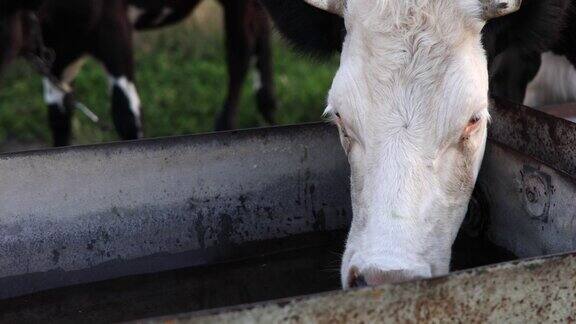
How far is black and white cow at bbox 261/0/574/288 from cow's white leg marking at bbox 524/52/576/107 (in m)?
1.39

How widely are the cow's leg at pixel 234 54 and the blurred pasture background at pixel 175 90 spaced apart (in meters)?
0.27

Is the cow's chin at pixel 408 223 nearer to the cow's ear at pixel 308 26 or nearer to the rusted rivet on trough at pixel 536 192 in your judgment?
the rusted rivet on trough at pixel 536 192

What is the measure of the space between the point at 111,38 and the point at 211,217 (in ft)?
6.24

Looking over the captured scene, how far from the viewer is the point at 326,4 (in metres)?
2.55

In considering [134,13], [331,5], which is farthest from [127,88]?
[331,5]

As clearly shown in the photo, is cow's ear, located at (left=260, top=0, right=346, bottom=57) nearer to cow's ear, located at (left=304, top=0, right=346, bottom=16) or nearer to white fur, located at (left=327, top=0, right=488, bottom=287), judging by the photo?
cow's ear, located at (left=304, top=0, right=346, bottom=16)

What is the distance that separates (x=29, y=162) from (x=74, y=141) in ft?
9.55

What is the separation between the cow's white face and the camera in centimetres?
228

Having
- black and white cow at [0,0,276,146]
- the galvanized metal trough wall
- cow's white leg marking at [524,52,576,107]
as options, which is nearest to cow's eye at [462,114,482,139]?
the galvanized metal trough wall

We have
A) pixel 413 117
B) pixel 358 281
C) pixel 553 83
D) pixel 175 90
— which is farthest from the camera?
pixel 175 90

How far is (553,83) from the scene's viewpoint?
3.95m

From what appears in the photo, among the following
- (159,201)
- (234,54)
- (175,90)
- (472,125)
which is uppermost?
(472,125)

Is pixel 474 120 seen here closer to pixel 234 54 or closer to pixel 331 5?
pixel 331 5

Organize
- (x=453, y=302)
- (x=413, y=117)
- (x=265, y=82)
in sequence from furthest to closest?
(x=265, y=82)
(x=413, y=117)
(x=453, y=302)
